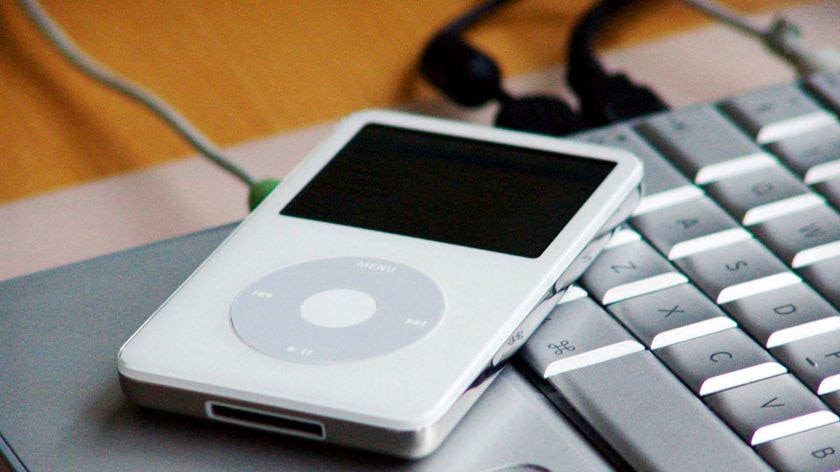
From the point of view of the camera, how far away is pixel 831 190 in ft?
1.29

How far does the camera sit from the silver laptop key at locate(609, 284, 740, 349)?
33 centimetres

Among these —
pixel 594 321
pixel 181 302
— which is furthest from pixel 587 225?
pixel 181 302

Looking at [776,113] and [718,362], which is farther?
[776,113]

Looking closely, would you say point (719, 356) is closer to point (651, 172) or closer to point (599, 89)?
point (651, 172)

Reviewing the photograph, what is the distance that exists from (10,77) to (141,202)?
5.1 inches

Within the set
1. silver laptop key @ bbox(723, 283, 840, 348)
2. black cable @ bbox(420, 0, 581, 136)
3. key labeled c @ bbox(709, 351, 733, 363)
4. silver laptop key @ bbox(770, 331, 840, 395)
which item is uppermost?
black cable @ bbox(420, 0, 581, 136)

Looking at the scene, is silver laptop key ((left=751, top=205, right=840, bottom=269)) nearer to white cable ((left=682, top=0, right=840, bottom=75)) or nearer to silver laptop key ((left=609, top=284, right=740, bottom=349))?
silver laptop key ((left=609, top=284, right=740, bottom=349))

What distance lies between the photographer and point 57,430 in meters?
0.30

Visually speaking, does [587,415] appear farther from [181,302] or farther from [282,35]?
[282,35]

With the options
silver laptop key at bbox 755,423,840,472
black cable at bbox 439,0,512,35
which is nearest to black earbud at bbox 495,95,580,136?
black cable at bbox 439,0,512,35

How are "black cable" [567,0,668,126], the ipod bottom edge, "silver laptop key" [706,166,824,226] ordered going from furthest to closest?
"black cable" [567,0,668,126]
"silver laptop key" [706,166,824,226]
the ipod bottom edge

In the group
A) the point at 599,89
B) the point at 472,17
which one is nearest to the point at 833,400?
the point at 599,89

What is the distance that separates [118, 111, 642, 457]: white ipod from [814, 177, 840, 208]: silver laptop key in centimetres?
8

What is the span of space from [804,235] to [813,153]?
56 mm
